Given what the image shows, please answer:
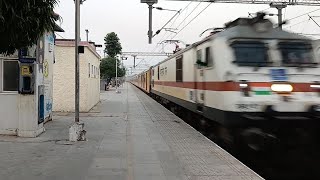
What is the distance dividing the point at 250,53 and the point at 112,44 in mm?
63505

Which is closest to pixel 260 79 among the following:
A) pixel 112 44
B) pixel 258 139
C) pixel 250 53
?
pixel 250 53

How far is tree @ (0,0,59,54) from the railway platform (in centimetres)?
279

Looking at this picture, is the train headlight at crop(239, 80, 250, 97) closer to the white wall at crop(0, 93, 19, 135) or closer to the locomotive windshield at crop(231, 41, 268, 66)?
the locomotive windshield at crop(231, 41, 268, 66)

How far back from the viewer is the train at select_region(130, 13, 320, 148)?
33.0 feet

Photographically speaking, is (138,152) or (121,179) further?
(138,152)

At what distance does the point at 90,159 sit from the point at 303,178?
4471 mm

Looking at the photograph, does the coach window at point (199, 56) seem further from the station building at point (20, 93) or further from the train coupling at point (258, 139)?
the station building at point (20, 93)

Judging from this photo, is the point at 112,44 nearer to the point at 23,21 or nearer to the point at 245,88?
the point at 245,88

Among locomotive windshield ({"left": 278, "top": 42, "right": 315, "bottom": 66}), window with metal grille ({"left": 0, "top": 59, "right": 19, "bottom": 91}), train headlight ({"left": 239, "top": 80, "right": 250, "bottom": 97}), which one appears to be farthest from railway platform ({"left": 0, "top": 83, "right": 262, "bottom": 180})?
locomotive windshield ({"left": 278, "top": 42, "right": 315, "bottom": 66})

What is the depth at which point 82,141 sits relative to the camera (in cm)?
1217

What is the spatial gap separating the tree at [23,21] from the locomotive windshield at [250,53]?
5.15 meters

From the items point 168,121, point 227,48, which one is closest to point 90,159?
point 227,48

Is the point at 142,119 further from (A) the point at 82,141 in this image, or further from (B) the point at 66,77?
(A) the point at 82,141

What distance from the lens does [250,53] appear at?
35.2ft
